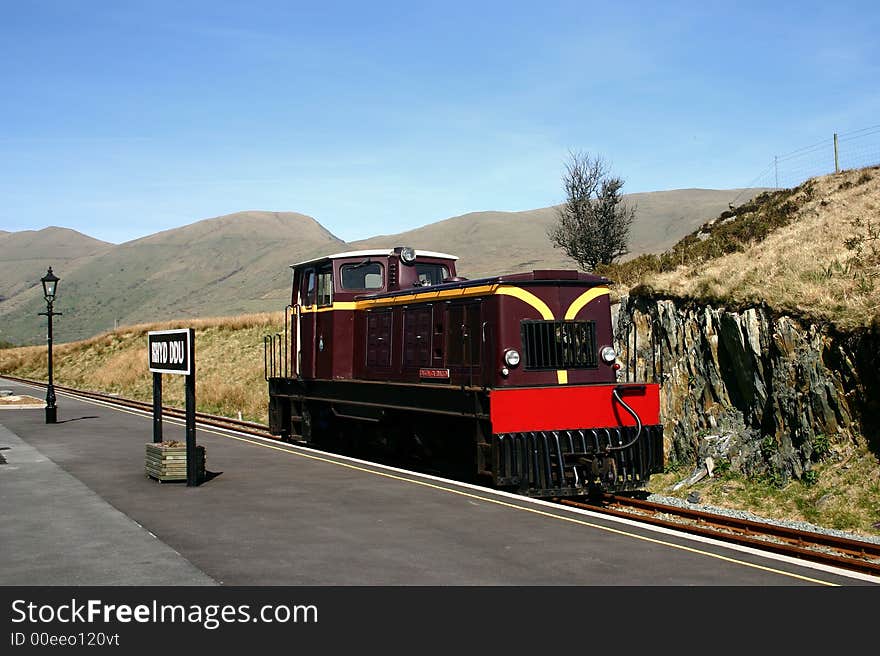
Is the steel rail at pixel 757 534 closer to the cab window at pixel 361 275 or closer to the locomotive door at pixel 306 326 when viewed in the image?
the cab window at pixel 361 275

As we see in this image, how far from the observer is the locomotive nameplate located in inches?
584

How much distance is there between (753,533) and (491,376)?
4457 millimetres

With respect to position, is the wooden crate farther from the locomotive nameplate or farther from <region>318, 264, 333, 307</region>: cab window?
<region>318, 264, 333, 307</region>: cab window

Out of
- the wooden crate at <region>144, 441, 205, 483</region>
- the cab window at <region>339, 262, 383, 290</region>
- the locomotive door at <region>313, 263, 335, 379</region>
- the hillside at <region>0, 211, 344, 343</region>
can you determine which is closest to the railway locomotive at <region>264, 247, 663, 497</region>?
the cab window at <region>339, 262, 383, 290</region>

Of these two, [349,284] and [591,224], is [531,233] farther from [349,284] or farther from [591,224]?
[349,284]

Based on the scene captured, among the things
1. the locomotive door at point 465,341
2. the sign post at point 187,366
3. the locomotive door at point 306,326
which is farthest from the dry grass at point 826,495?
the sign post at point 187,366

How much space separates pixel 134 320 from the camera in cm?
14975

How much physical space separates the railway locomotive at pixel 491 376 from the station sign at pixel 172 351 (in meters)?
3.87

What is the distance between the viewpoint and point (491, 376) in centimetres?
1373

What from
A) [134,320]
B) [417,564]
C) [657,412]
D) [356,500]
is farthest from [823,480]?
[134,320]

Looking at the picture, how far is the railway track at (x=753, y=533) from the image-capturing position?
9.89 m

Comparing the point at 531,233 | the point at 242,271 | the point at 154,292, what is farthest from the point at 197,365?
the point at 242,271
